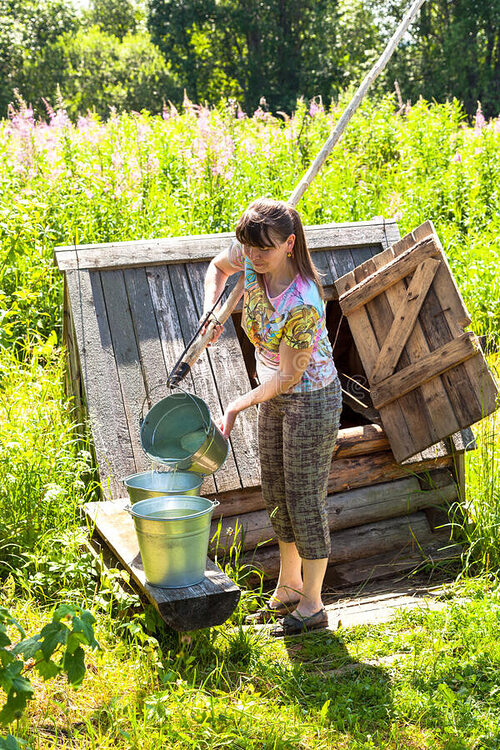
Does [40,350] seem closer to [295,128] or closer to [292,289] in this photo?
[292,289]

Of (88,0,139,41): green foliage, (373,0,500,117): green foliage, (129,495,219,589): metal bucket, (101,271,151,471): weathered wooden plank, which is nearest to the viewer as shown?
(129,495,219,589): metal bucket

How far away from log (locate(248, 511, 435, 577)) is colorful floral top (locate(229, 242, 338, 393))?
1680mm

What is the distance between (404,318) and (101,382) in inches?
80.0

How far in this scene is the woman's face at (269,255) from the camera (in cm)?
349

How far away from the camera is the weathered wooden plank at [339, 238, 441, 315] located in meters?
4.99

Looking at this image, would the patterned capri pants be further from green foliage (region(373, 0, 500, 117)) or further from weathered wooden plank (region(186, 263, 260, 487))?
green foliage (region(373, 0, 500, 117))

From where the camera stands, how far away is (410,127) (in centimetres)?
1074

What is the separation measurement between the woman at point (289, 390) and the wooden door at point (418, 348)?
4.08 feet

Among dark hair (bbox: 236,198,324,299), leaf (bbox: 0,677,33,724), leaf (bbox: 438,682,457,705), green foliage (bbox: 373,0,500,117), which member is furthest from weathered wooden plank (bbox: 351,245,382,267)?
green foliage (bbox: 373,0,500,117)

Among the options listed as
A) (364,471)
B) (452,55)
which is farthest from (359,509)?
(452,55)

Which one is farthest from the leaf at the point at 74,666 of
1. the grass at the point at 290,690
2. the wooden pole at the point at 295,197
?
the wooden pole at the point at 295,197

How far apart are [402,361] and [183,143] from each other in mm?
5468

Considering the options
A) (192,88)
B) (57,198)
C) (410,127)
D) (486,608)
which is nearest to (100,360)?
(486,608)

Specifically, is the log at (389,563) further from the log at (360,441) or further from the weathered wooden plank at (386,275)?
the weathered wooden plank at (386,275)
